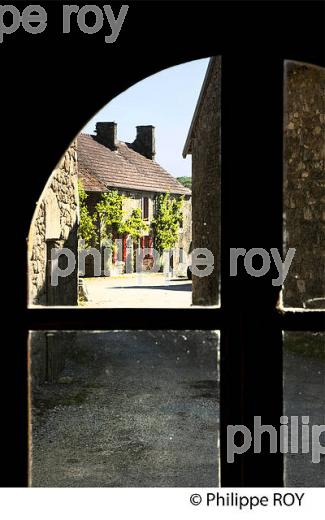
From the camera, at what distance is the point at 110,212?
31297mm

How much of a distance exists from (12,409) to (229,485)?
1.53ft

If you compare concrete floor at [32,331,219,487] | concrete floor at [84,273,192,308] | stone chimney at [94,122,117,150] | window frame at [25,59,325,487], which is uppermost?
stone chimney at [94,122,117,150]

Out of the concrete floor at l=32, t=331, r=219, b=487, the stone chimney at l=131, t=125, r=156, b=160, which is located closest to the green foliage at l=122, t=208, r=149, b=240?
the stone chimney at l=131, t=125, r=156, b=160

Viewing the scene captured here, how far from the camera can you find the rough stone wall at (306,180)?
10.8 meters

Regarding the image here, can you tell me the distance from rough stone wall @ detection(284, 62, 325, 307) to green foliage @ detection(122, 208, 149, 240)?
72.6 ft

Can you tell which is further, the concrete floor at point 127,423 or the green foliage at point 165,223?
the green foliage at point 165,223

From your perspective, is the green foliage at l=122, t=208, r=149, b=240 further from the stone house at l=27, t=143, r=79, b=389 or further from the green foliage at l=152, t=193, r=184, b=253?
the stone house at l=27, t=143, r=79, b=389

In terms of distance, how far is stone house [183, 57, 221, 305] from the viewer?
11039 millimetres

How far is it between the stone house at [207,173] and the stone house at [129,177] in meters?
18.3

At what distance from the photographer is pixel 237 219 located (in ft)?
4.40

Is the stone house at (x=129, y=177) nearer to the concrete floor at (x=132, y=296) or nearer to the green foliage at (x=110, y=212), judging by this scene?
the green foliage at (x=110, y=212)

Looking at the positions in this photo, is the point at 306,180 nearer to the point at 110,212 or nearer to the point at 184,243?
the point at 110,212

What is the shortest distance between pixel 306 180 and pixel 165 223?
83.2ft

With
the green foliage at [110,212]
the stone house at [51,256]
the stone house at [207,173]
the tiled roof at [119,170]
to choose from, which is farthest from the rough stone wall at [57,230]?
the green foliage at [110,212]
